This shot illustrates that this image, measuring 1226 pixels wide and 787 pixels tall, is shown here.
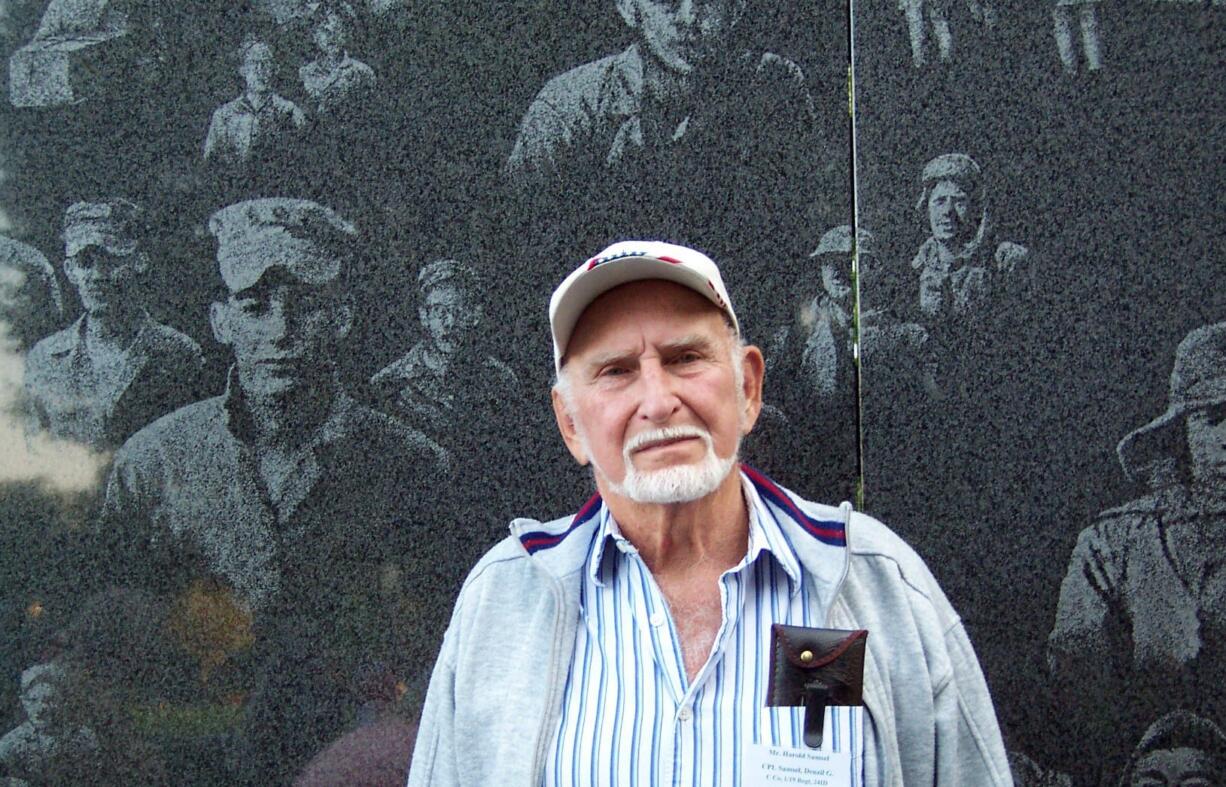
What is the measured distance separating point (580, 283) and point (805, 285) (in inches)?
32.0

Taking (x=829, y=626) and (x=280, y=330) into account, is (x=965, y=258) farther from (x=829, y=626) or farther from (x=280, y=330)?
(x=280, y=330)

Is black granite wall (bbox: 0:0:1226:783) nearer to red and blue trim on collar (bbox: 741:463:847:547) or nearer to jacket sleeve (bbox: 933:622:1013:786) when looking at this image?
red and blue trim on collar (bbox: 741:463:847:547)

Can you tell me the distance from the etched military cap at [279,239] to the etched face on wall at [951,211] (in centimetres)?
140

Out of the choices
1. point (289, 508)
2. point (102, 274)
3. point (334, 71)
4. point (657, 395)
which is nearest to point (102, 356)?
point (102, 274)

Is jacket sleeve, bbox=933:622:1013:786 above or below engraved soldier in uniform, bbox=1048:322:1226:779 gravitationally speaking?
below

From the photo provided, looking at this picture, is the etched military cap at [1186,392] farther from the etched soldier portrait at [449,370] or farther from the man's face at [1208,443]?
the etched soldier portrait at [449,370]

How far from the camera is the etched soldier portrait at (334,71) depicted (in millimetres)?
2402

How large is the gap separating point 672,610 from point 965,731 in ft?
1.74

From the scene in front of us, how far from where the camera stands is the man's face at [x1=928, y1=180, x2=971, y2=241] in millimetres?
2346

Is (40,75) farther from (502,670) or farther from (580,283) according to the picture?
(502,670)

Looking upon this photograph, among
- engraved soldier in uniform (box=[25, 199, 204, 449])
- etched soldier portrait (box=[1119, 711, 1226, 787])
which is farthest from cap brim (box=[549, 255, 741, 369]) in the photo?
etched soldier portrait (box=[1119, 711, 1226, 787])

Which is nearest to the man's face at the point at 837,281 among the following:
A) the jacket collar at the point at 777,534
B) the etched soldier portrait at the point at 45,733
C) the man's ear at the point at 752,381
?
the man's ear at the point at 752,381

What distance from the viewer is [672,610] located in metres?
1.75

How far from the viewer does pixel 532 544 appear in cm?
185
